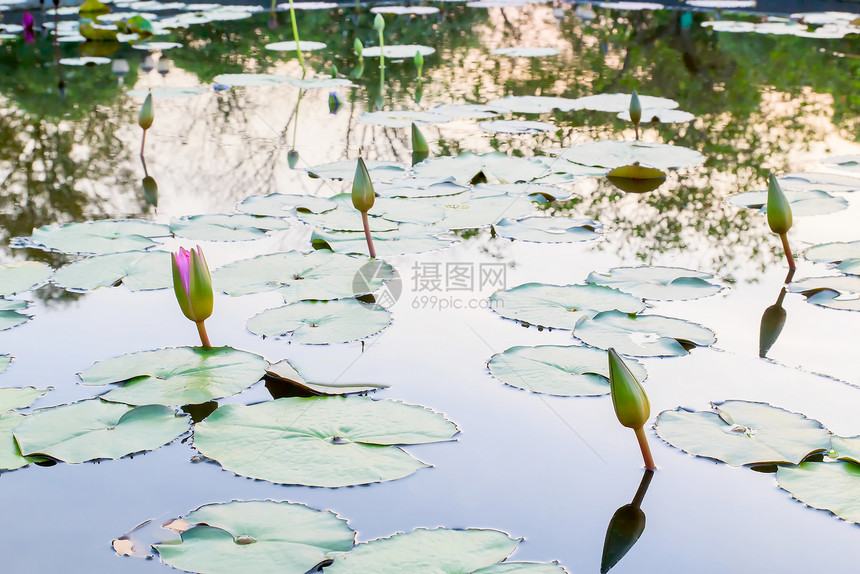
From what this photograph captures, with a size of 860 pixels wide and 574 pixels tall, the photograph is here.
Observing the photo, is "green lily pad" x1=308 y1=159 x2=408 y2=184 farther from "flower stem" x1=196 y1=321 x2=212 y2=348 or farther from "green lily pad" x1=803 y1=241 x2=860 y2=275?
"green lily pad" x1=803 y1=241 x2=860 y2=275

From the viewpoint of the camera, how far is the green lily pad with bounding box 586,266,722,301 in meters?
2.40

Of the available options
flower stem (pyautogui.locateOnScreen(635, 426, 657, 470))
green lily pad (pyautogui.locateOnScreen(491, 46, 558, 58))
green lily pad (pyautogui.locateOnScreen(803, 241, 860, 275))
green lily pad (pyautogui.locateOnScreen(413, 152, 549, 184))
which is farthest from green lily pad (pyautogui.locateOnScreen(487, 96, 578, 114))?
flower stem (pyautogui.locateOnScreen(635, 426, 657, 470))

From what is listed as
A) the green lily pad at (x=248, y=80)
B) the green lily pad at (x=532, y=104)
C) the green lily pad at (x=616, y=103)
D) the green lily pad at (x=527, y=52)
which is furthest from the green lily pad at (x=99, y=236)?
the green lily pad at (x=527, y=52)

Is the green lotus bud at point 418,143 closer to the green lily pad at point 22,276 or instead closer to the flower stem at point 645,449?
the green lily pad at point 22,276

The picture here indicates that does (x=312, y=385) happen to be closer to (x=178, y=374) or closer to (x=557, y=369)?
(x=178, y=374)

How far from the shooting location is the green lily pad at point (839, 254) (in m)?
2.54

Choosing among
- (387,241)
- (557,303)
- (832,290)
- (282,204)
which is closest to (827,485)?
(557,303)

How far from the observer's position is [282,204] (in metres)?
3.20

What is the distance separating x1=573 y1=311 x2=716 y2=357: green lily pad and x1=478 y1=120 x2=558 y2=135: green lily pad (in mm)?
2175

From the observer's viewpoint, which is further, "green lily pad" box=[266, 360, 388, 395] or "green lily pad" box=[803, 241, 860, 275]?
"green lily pad" box=[803, 241, 860, 275]

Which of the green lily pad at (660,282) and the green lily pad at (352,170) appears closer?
the green lily pad at (660,282)

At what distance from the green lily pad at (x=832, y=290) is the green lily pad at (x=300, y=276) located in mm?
1215

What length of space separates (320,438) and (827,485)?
3.13 feet

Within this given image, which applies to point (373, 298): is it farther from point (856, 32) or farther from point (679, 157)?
point (856, 32)
